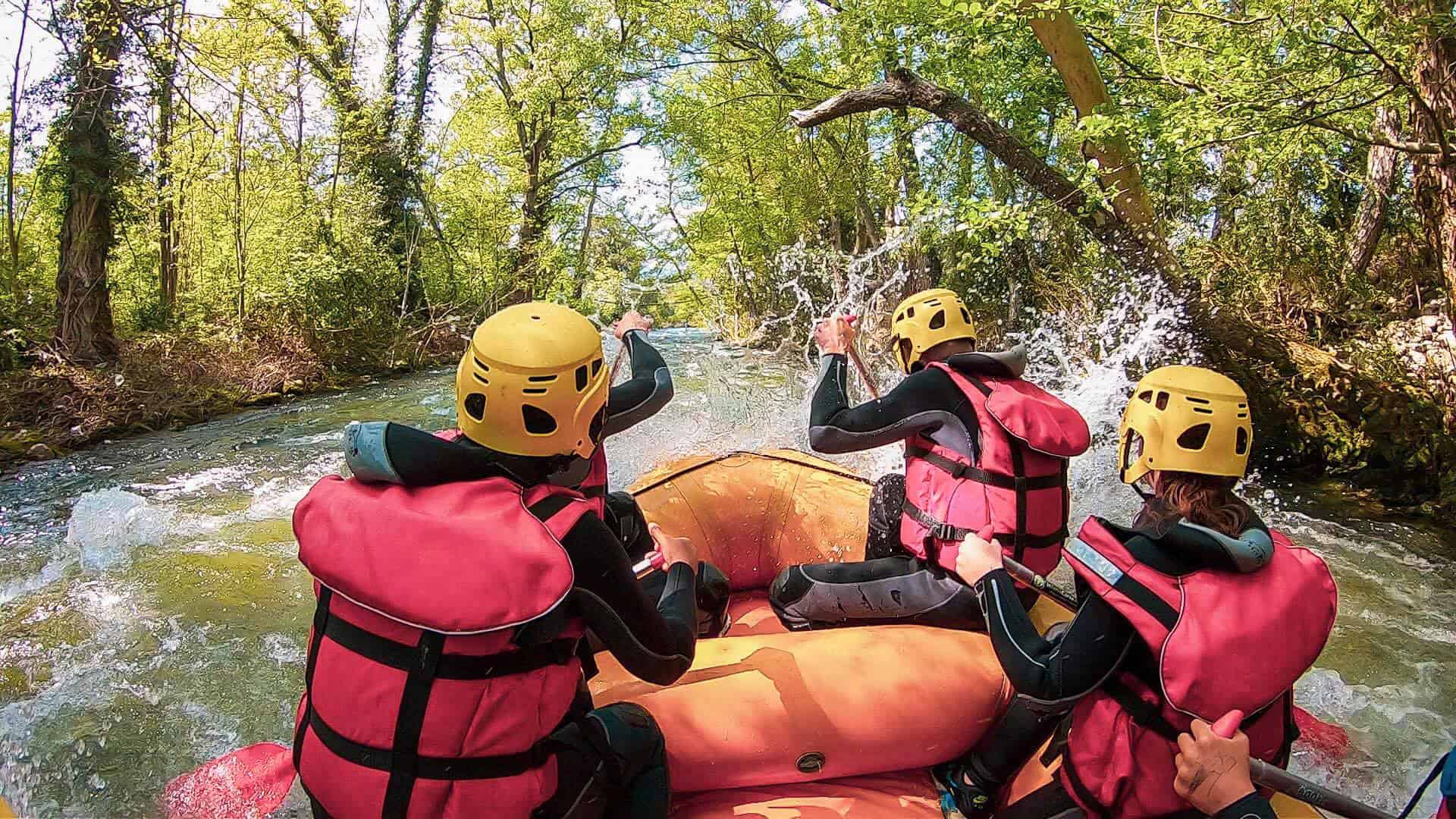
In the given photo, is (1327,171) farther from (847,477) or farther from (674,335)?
(674,335)

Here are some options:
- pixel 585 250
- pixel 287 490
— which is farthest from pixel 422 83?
pixel 287 490

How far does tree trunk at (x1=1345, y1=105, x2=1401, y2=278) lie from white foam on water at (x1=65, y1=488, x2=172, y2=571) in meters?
9.44

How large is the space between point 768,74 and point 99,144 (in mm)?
9054

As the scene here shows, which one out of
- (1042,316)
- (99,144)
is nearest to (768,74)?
(1042,316)

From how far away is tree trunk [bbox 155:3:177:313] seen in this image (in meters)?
9.82

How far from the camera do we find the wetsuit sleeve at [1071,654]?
1.70 metres

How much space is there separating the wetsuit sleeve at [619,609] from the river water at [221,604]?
1.19 m

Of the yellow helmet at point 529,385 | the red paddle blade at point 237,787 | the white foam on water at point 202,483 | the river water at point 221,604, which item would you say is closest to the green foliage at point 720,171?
the river water at point 221,604

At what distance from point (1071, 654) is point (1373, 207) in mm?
7689

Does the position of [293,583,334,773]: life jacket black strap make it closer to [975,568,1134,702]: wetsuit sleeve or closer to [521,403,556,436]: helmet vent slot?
[521,403,556,436]: helmet vent slot

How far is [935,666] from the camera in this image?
8.09 ft

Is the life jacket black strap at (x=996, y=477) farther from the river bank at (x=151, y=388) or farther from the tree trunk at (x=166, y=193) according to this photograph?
the tree trunk at (x=166, y=193)

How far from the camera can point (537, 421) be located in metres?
1.71

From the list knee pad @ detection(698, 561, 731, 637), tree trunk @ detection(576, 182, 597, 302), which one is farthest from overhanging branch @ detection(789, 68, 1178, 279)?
tree trunk @ detection(576, 182, 597, 302)
